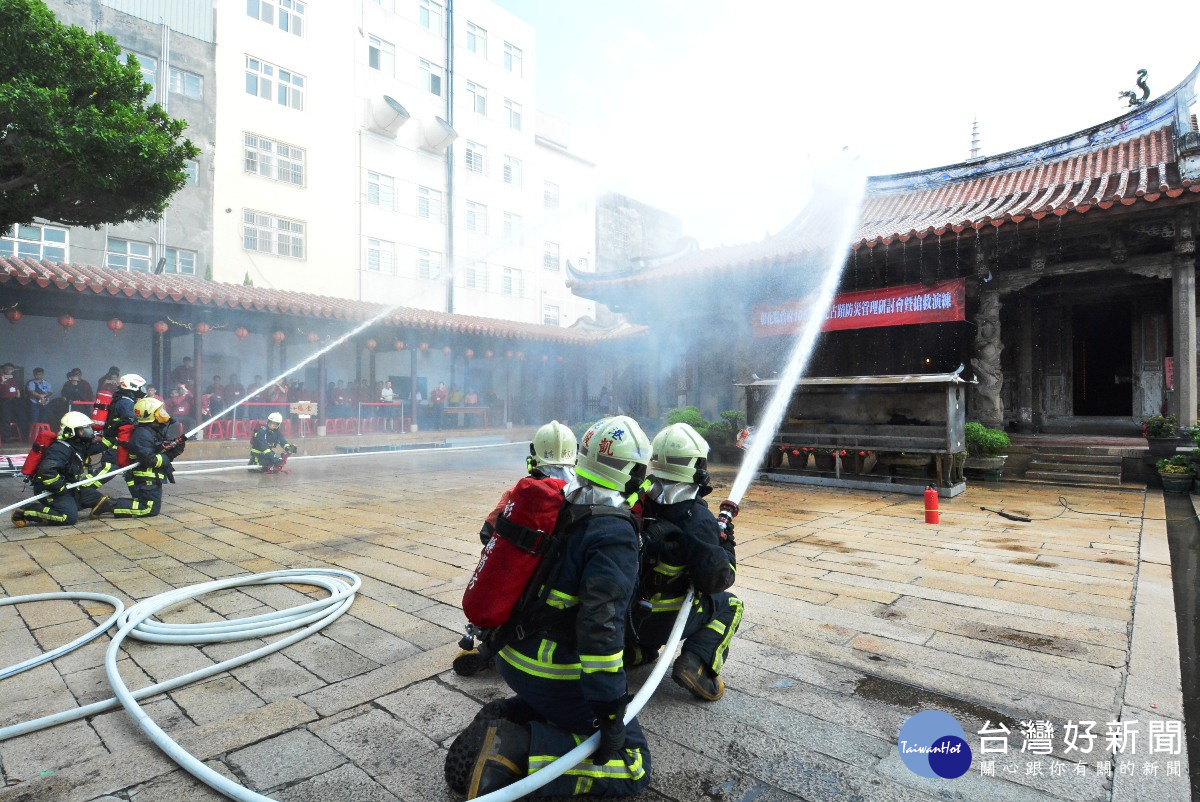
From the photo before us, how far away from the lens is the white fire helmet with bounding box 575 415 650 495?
2.52 m

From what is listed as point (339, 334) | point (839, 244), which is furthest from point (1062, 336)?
point (339, 334)

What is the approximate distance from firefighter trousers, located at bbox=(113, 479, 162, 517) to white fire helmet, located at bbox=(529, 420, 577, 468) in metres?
6.67

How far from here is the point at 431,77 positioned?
1063 inches

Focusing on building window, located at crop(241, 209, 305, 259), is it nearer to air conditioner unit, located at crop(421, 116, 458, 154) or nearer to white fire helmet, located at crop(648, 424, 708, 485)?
air conditioner unit, located at crop(421, 116, 458, 154)

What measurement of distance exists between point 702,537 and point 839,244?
34.1 feet

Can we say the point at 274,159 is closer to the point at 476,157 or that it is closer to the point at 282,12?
the point at 282,12

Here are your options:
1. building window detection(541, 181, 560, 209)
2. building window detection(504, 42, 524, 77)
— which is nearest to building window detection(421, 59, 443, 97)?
building window detection(504, 42, 524, 77)

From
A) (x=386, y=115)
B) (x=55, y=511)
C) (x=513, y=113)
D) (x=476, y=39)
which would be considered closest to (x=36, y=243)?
(x=386, y=115)

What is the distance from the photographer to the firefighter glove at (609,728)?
2195 mm

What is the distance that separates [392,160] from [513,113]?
7648mm

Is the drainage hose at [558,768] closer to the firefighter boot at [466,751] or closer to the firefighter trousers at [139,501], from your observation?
the firefighter boot at [466,751]

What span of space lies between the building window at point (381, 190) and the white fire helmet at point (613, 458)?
2499cm

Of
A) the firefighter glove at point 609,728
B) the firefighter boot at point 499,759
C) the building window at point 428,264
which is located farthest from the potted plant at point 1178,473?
the building window at point 428,264

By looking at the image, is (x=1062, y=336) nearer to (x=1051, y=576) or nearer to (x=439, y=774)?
(x=1051, y=576)
